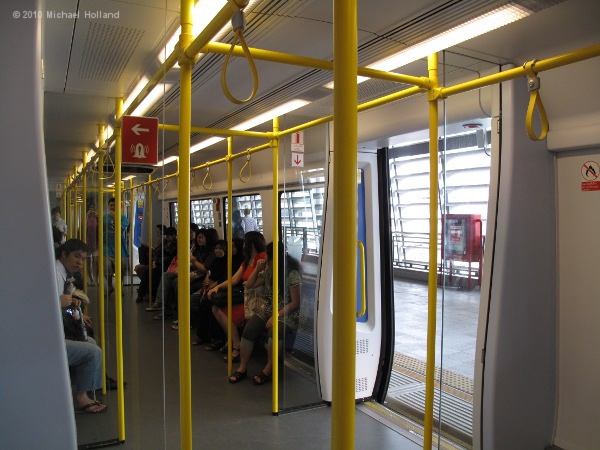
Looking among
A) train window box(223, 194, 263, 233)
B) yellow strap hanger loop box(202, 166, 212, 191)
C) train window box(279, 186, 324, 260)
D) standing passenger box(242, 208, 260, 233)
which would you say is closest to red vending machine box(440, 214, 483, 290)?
train window box(279, 186, 324, 260)

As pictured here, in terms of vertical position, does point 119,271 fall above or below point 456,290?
above

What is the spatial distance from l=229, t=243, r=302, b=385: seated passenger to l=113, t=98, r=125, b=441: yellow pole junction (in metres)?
1.69

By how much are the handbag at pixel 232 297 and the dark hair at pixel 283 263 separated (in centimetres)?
78

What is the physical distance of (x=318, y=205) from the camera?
4.31 metres

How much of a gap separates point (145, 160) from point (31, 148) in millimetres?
709

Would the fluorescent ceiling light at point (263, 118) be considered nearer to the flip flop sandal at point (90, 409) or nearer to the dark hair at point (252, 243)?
the dark hair at point (252, 243)

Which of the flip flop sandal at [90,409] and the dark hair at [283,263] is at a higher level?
the dark hair at [283,263]

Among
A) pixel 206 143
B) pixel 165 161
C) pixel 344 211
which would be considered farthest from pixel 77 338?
pixel 206 143

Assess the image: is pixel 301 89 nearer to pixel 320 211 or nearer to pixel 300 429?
pixel 320 211

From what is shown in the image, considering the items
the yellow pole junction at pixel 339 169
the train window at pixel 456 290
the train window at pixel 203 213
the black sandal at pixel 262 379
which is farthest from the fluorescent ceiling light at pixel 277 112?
the black sandal at pixel 262 379

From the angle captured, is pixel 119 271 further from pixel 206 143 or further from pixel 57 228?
pixel 206 143

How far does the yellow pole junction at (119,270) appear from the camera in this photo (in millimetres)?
2398

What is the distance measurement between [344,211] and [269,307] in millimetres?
3495

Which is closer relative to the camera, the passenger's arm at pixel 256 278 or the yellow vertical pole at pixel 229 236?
the passenger's arm at pixel 256 278
